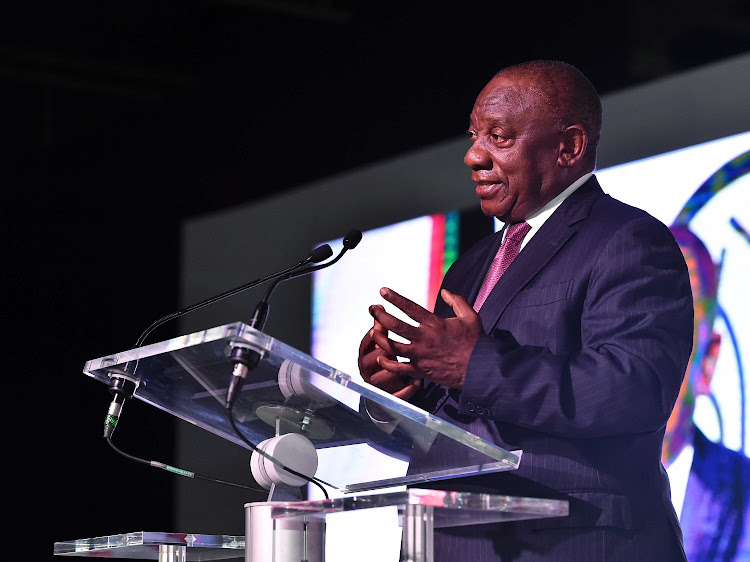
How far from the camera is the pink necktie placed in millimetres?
2092

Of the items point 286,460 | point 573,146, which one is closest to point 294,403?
point 286,460

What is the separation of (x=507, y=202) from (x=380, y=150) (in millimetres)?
2298

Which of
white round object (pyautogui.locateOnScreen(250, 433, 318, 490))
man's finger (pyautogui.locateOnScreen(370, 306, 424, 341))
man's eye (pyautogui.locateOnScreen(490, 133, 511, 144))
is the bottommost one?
white round object (pyautogui.locateOnScreen(250, 433, 318, 490))

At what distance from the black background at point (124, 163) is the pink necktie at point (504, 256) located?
2.26 metres

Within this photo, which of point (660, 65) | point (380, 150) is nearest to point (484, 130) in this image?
point (660, 65)

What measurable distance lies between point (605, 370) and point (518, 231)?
0.52 m

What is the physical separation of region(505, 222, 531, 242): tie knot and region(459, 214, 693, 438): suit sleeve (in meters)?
0.34

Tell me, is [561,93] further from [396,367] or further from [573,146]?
[396,367]

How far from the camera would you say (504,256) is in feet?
6.99

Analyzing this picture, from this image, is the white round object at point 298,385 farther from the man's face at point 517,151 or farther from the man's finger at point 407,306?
the man's face at point 517,151

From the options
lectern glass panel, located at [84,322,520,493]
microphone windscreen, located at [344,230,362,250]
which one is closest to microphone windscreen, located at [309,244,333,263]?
microphone windscreen, located at [344,230,362,250]

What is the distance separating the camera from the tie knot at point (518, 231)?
7.04ft

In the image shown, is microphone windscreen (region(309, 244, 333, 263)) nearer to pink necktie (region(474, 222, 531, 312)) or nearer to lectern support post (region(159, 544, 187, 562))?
pink necktie (region(474, 222, 531, 312))

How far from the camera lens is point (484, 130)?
2152 mm
